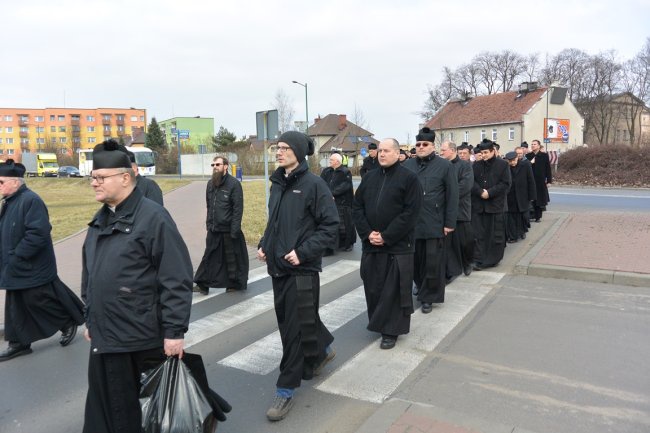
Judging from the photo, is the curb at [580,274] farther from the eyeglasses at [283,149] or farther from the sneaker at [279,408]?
the eyeglasses at [283,149]

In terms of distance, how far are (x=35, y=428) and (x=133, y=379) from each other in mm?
1453

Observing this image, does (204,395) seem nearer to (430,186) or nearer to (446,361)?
(446,361)

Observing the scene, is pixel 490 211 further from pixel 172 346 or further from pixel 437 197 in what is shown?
pixel 172 346

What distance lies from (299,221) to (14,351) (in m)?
3.46

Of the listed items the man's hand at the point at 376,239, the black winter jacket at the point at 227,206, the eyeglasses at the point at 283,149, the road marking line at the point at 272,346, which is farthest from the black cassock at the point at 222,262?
the eyeglasses at the point at 283,149

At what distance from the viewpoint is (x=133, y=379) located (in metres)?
2.96

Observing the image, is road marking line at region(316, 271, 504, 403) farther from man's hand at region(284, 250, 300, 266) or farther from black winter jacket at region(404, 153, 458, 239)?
man's hand at region(284, 250, 300, 266)

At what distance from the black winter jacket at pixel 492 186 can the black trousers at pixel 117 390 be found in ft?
21.8

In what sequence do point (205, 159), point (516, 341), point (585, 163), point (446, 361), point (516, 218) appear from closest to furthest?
1. point (446, 361)
2. point (516, 341)
3. point (516, 218)
4. point (585, 163)
5. point (205, 159)

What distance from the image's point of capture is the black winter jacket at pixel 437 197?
242 inches

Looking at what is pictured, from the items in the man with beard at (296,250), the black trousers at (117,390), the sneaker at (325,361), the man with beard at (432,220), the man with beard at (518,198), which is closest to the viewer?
the black trousers at (117,390)

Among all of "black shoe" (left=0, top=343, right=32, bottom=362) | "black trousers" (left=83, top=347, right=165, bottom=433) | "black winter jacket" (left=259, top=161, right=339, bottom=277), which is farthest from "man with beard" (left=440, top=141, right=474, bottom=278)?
"black shoe" (left=0, top=343, right=32, bottom=362)

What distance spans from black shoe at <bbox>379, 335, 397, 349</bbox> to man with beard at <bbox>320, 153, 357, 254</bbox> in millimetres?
5115

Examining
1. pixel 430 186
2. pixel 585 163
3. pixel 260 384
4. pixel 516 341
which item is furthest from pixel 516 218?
pixel 585 163
